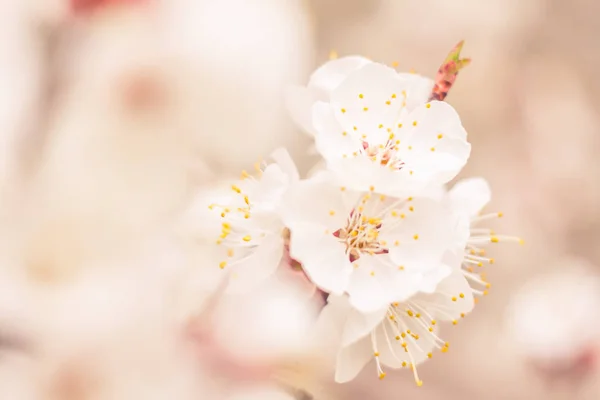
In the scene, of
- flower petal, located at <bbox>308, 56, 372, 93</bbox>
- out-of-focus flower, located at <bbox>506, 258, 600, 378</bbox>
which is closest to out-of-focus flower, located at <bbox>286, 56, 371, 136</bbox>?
flower petal, located at <bbox>308, 56, 372, 93</bbox>

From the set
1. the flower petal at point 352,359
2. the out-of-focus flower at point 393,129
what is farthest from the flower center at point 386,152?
the flower petal at point 352,359

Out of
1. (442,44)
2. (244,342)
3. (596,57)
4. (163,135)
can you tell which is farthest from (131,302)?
(596,57)

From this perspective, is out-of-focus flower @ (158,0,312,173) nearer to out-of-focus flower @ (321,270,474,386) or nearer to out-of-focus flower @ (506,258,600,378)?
out-of-focus flower @ (321,270,474,386)

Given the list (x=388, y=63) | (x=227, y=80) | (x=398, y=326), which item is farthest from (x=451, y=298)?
(x=388, y=63)

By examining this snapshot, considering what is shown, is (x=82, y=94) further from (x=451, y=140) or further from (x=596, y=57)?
(x=596, y=57)

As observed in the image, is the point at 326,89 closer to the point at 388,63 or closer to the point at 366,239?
the point at 366,239
